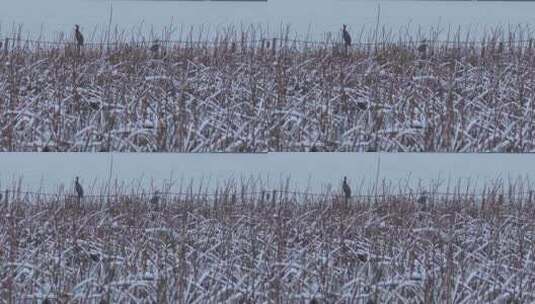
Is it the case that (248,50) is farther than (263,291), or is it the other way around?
(248,50)

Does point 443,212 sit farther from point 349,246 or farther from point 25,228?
point 25,228

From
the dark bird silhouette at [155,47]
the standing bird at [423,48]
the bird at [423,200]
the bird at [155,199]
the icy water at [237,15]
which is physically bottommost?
the bird at [155,199]

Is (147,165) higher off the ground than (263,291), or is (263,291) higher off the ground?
(147,165)

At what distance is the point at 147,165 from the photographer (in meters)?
6.88

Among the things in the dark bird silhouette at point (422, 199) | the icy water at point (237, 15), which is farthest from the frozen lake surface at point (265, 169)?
the icy water at point (237, 15)

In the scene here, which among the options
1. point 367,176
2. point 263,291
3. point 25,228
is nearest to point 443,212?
point 367,176

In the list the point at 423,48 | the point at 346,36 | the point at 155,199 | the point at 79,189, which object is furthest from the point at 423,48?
the point at 79,189

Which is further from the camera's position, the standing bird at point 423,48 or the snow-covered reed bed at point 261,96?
the standing bird at point 423,48

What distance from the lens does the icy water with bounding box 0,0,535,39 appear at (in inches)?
280

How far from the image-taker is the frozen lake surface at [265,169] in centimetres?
684

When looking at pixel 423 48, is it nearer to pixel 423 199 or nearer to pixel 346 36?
pixel 346 36

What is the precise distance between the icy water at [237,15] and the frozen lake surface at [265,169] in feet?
2.16

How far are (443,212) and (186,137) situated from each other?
4.07 ft

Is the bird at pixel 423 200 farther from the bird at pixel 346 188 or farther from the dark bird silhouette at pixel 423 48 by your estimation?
the dark bird silhouette at pixel 423 48
